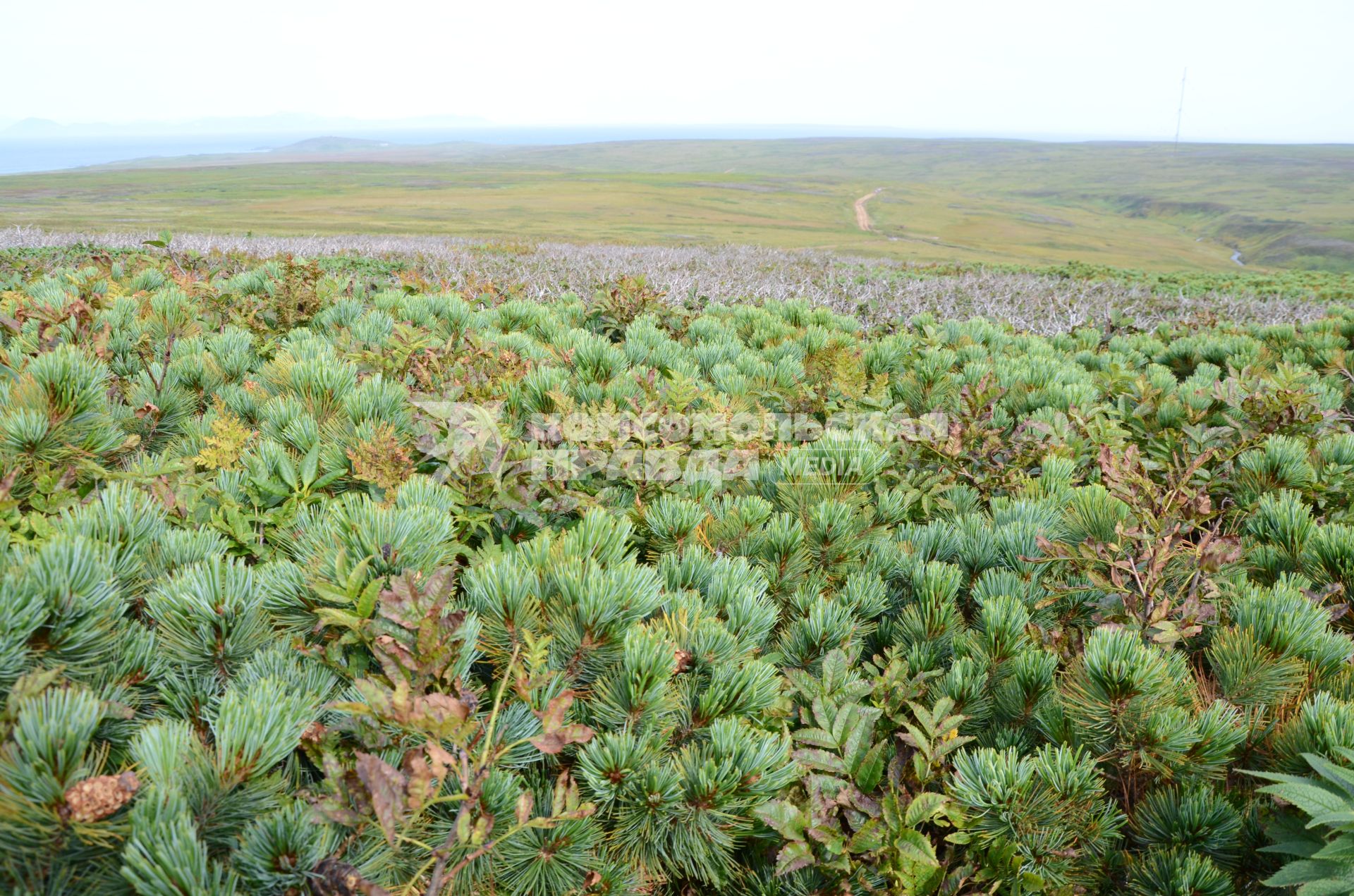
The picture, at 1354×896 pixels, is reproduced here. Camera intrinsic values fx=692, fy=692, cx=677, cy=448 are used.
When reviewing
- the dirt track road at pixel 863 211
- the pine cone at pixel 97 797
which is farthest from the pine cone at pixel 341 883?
the dirt track road at pixel 863 211

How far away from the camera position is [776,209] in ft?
277

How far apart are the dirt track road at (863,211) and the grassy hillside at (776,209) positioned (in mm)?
786

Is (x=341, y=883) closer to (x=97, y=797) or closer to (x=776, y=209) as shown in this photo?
(x=97, y=797)

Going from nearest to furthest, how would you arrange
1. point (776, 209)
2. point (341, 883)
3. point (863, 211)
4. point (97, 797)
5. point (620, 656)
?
point (97, 797)
point (341, 883)
point (620, 656)
point (776, 209)
point (863, 211)

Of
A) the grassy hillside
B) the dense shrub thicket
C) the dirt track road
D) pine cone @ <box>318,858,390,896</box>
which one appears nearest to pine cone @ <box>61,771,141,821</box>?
the dense shrub thicket

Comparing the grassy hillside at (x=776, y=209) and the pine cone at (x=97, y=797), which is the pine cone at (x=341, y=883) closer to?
the pine cone at (x=97, y=797)

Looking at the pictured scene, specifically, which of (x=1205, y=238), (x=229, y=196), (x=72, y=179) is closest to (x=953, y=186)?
(x=1205, y=238)

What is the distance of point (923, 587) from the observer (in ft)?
5.71

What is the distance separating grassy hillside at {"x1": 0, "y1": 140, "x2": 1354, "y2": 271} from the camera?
58.5 meters

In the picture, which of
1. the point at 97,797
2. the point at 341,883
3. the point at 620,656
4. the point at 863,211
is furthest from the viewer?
the point at 863,211

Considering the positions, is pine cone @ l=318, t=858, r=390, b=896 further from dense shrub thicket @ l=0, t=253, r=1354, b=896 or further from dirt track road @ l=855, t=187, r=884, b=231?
dirt track road @ l=855, t=187, r=884, b=231

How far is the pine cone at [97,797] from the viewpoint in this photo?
2.69 ft

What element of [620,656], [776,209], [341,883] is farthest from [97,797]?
[776,209]

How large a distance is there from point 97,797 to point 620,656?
77 cm
